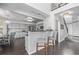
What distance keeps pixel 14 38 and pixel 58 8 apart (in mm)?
1664

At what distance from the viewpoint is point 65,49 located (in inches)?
99.7

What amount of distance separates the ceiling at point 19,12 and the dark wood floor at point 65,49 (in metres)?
0.99

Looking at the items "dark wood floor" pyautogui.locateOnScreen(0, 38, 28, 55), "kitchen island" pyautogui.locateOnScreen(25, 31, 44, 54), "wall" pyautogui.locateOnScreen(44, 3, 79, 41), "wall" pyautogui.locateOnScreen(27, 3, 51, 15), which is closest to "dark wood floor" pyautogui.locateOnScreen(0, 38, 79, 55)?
"dark wood floor" pyautogui.locateOnScreen(0, 38, 28, 55)

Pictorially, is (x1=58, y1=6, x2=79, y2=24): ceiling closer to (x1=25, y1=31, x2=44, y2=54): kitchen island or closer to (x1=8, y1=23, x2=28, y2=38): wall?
(x1=25, y1=31, x2=44, y2=54): kitchen island

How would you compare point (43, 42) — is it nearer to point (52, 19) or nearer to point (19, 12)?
point (52, 19)

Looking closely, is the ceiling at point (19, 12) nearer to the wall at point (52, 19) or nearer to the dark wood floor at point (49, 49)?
the wall at point (52, 19)

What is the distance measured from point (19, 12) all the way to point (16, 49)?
1.12m

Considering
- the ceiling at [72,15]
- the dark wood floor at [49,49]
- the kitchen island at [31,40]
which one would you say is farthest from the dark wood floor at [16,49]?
the ceiling at [72,15]

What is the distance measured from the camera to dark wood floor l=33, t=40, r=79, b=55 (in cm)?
250

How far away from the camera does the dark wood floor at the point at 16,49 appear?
2.46m

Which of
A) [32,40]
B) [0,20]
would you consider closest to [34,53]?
[32,40]

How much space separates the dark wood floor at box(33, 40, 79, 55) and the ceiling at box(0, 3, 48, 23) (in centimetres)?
99

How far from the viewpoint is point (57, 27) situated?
9.07 feet
